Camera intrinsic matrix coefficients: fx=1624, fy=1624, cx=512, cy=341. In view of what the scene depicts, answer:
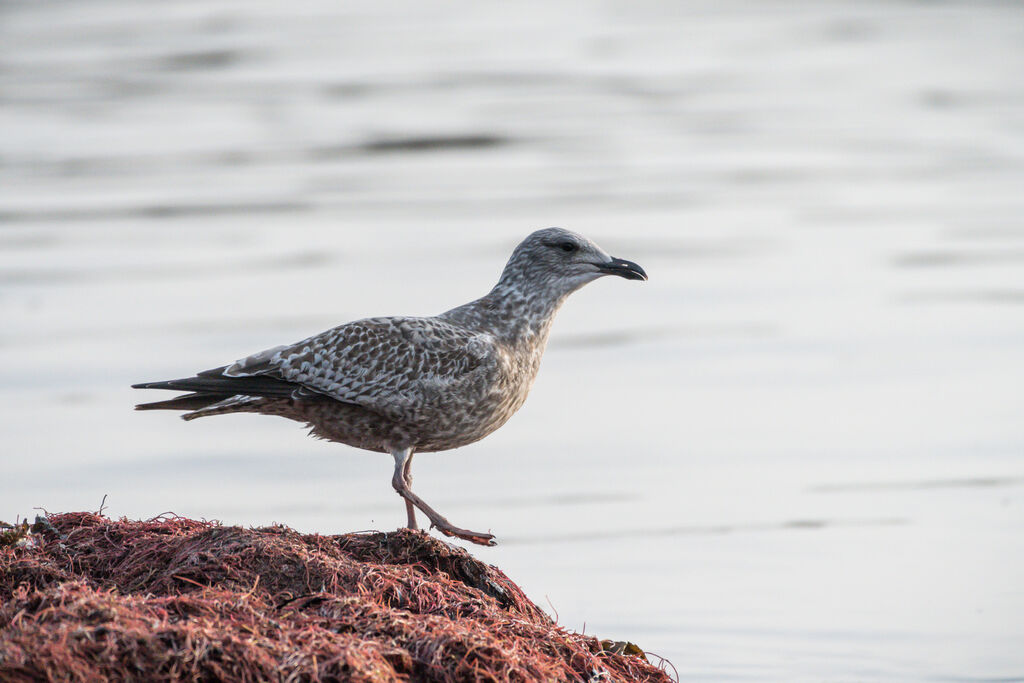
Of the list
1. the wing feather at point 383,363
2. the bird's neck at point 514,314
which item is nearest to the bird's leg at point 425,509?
the wing feather at point 383,363

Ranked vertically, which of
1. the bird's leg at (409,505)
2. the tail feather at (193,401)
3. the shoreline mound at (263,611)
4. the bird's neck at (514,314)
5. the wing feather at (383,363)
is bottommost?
the shoreline mound at (263,611)

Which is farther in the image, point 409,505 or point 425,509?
point 409,505

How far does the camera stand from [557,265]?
9.69m

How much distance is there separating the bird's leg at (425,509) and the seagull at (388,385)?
0.01 metres

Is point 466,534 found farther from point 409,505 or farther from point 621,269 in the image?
point 621,269

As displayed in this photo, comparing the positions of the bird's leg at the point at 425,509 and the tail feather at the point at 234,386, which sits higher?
the tail feather at the point at 234,386

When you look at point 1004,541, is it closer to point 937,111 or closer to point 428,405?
point 428,405

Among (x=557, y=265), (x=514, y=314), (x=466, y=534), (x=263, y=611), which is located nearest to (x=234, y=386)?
(x=466, y=534)

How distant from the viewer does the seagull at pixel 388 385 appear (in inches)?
346

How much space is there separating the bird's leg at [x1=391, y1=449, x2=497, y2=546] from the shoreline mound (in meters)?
0.53

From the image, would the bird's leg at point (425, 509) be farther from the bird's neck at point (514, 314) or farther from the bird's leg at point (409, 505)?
the bird's neck at point (514, 314)

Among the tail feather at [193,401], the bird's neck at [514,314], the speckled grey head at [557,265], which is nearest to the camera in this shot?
the tail feather at [193,401]

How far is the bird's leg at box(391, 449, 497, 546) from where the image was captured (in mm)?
8336

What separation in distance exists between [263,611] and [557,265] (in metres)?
3.77
